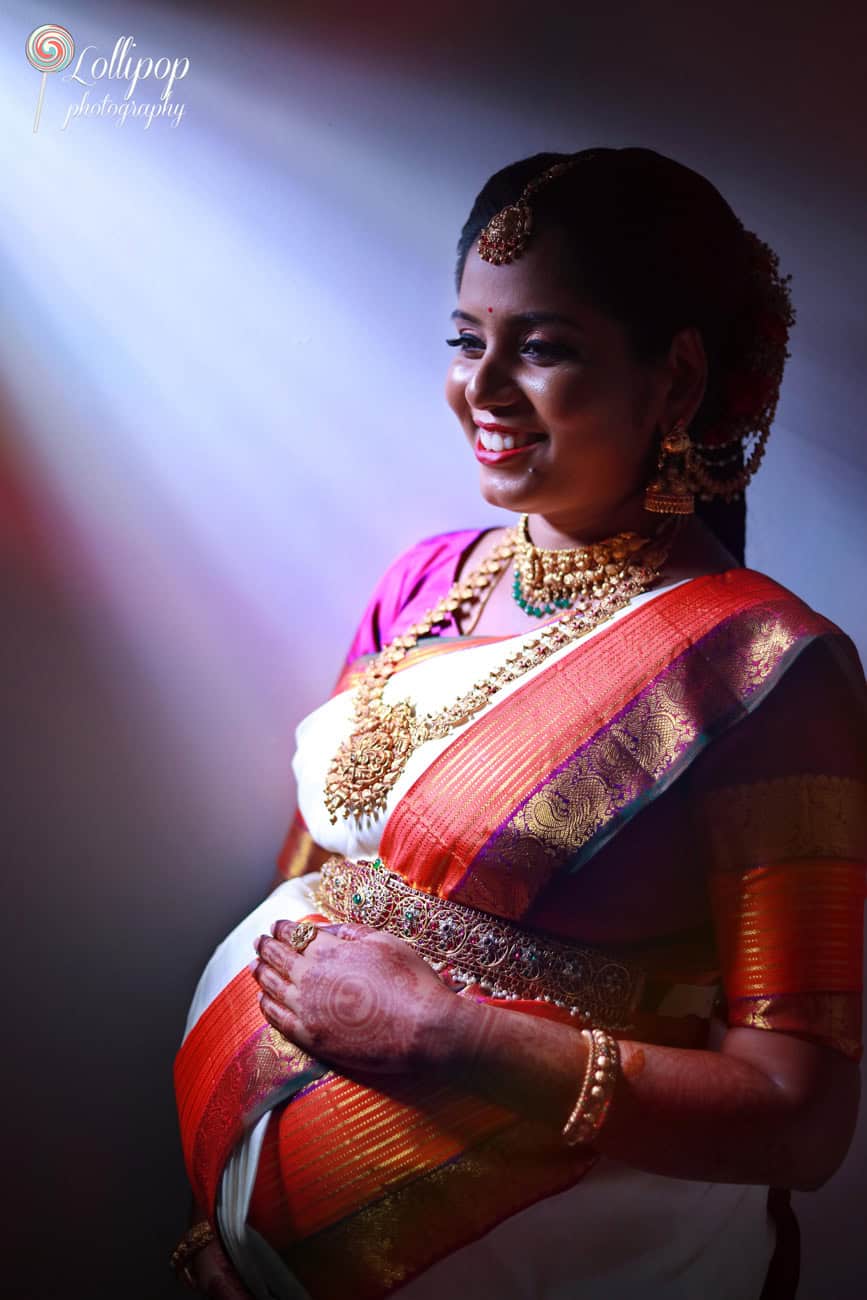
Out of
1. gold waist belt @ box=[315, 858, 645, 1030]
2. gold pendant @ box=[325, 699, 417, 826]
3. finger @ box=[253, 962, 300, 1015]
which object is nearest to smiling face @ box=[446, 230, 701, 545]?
gold pendant @ box=[325, 699, 417, 826]

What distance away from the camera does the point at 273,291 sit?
1282mm

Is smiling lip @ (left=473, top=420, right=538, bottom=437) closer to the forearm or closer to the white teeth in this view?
the white teeth

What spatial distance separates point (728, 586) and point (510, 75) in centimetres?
64

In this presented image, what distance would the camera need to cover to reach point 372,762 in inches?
42.2

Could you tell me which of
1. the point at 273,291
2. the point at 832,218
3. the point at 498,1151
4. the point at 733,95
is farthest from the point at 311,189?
the point at 498,1151

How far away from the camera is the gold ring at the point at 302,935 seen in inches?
40.8

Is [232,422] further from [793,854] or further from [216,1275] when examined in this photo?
[216,1275]

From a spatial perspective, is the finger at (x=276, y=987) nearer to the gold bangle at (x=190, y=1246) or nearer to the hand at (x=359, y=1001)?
the hand at (x=359, y=1001)

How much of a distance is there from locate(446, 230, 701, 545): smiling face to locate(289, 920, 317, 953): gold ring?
18.1 inches

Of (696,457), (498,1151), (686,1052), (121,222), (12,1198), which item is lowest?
(12,1198)

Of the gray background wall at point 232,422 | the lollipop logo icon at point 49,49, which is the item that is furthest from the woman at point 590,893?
the lollipop logo icon at point 49,49

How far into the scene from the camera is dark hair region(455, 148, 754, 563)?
0.97 metres

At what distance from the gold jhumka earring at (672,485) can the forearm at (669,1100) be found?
492 millimetres

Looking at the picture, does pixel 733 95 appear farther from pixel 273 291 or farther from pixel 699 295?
pixel 273 291
